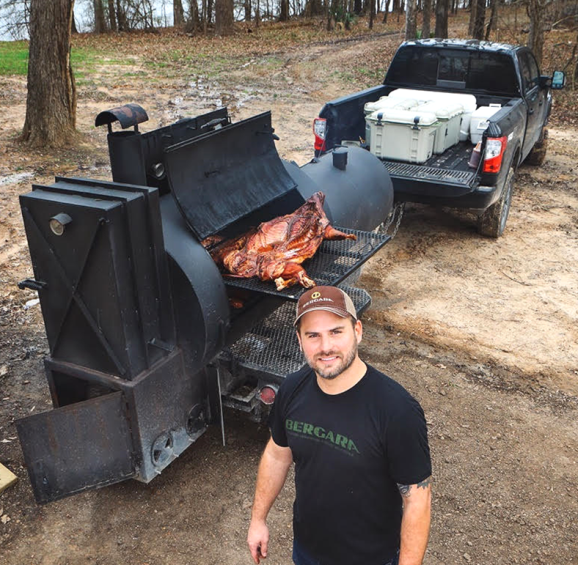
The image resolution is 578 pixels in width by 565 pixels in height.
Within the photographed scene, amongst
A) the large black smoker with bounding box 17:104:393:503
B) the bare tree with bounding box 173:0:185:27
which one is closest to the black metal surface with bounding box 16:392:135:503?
the large black smoker with bounding box 17:104:393:503

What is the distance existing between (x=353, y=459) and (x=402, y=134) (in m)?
6.25

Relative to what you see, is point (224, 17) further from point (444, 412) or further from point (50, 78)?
point (444, 412)

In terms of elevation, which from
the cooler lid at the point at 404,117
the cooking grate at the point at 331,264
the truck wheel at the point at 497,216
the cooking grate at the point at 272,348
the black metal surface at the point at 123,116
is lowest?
the truck wheel at the point at 497,216

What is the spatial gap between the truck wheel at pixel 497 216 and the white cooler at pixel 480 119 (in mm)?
721

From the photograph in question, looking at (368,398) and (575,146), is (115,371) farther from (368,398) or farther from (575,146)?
(575,146)

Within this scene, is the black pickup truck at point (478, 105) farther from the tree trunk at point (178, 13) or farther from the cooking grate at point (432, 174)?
the tree trunk at point (178, 13)

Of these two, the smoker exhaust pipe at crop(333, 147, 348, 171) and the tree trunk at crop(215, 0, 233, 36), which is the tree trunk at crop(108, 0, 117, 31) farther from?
the smoker exhaust pipe at crop(333, 147, 348, 171)

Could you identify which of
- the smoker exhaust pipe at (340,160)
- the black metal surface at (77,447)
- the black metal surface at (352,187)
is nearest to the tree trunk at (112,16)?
the black metal surface at (352,187)

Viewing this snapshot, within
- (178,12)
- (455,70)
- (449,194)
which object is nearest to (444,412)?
(449,194)

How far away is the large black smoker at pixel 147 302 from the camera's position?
3.48 m

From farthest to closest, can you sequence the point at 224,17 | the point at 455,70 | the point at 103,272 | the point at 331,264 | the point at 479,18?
1. the point at 224,17
2. the point at 479,18
3. the point at 455,70
4. the point at 331,264
5. the point at 103,272

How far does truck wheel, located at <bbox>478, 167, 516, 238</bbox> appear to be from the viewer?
26.7 ft

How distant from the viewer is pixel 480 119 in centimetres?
865

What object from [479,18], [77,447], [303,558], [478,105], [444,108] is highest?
[479,18]
